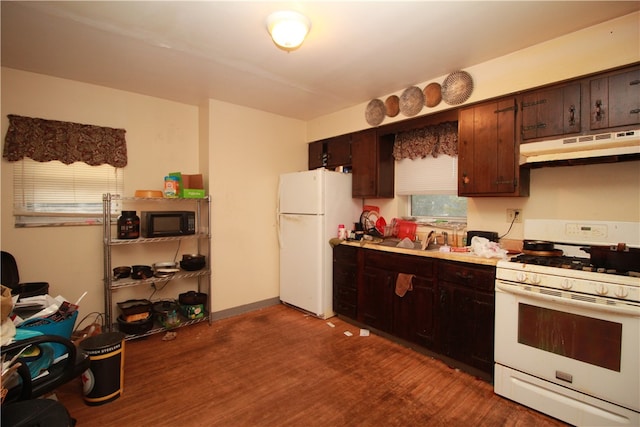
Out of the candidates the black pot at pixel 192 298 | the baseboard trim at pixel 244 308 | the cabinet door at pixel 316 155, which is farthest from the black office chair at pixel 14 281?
the cabinet door at pixel 316 155

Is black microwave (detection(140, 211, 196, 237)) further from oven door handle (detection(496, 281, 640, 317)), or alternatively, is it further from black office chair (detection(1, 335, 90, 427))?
oven door handle (detection(496, 281, 640, 317))

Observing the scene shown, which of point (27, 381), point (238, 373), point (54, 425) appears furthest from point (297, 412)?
point (27, 381)

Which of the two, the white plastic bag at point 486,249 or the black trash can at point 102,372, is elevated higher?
the white plastic bag at point 486,249

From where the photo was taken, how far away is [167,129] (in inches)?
137

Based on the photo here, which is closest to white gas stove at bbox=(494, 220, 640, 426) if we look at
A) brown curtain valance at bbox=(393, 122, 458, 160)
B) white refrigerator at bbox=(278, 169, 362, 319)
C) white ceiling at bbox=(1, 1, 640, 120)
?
brown curtain valance at bbox=(393, 122, 458, 160)

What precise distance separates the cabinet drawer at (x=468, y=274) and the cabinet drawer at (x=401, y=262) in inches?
4.8

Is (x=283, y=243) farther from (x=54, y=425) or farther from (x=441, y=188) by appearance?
(x=54, y=425)

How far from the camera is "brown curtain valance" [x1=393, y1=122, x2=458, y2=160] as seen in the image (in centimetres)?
305

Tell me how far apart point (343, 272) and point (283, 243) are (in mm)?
943

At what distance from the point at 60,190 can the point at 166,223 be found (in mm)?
983

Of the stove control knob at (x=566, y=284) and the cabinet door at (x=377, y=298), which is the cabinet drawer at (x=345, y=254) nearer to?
the cabinet door at (x=377, y=298)

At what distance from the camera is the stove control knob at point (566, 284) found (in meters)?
1.82

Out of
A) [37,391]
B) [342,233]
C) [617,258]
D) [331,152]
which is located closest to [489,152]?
[617,258]

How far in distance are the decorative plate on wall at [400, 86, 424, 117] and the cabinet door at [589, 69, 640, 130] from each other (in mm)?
1280
